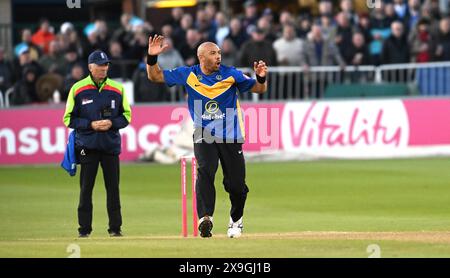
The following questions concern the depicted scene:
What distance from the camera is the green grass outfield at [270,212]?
14.8 metres

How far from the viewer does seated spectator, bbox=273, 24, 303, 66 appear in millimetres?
32188

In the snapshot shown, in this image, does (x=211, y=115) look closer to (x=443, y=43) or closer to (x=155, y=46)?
(x=155, y=46)

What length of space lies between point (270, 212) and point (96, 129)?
4.28m

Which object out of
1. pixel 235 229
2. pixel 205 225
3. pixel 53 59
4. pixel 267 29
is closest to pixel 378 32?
pixel 267 29

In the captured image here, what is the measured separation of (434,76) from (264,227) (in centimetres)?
1365

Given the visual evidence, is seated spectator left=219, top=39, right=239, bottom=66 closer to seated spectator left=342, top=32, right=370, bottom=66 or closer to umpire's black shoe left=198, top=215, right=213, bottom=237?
seated spectator left=342, top=32, right=370, bottom=66

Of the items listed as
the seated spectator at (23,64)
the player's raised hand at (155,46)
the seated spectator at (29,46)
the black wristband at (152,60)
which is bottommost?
the seated spectator at (23,64)

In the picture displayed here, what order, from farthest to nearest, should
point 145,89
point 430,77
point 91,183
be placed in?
1. point 430,77
2. point 145,89
3. point 91,183

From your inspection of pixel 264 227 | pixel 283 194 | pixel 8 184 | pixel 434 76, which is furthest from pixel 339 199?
pixel 434 76

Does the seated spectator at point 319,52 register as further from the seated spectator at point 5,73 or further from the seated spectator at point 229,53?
the seated spectator at point 5,73

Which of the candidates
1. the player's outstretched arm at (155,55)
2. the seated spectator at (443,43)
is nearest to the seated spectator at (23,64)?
the seated spectator at (443,43)

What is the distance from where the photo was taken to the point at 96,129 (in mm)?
17641

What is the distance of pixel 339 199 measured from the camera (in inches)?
892

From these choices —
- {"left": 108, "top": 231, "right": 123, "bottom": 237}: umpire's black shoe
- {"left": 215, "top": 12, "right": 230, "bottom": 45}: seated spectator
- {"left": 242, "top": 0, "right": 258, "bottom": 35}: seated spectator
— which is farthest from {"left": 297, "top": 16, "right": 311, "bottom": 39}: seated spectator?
{"left": 108, "top": 231, "right": 123, "bottom": 237}: umpire's black shoe
